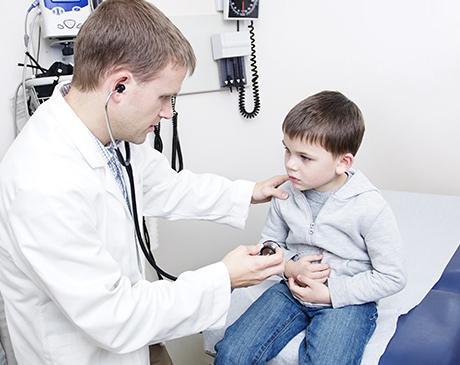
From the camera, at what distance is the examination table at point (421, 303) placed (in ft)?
3.76

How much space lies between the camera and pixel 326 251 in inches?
51.5

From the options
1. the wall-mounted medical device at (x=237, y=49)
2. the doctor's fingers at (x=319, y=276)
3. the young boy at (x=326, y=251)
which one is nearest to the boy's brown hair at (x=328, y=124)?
the young boy at (x=326, y=251)

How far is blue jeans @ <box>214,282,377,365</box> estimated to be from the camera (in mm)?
1148

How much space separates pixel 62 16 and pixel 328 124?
75 centimetres

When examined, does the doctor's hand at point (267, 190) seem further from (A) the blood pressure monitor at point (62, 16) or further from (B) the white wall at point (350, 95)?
(A) the blood pressure monitor at point (62, 16)

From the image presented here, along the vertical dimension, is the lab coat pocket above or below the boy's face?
below

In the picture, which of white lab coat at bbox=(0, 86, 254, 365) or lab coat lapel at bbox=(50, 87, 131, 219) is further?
lab coat lapel at bbox=(50, 87, 131, 219)

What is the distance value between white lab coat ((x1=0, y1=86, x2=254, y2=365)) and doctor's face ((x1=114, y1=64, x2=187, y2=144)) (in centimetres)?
8

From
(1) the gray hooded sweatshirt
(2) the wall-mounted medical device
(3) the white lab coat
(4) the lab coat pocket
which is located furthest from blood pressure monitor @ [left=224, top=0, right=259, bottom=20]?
(4) the lab coat pocket

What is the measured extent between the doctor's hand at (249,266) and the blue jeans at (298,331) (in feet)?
0.57

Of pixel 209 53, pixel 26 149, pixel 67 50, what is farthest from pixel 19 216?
pixel 209 53

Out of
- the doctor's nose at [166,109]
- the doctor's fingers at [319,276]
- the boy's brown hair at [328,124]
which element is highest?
the doctor's nose at [166,109]

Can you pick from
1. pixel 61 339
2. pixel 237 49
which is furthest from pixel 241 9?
pixel 61 339

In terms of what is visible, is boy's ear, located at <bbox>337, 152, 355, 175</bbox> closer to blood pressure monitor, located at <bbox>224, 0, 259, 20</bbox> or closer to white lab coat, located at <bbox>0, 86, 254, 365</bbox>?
white lab coat, located at <bbox>0, 86, 254, 365</bbox>
